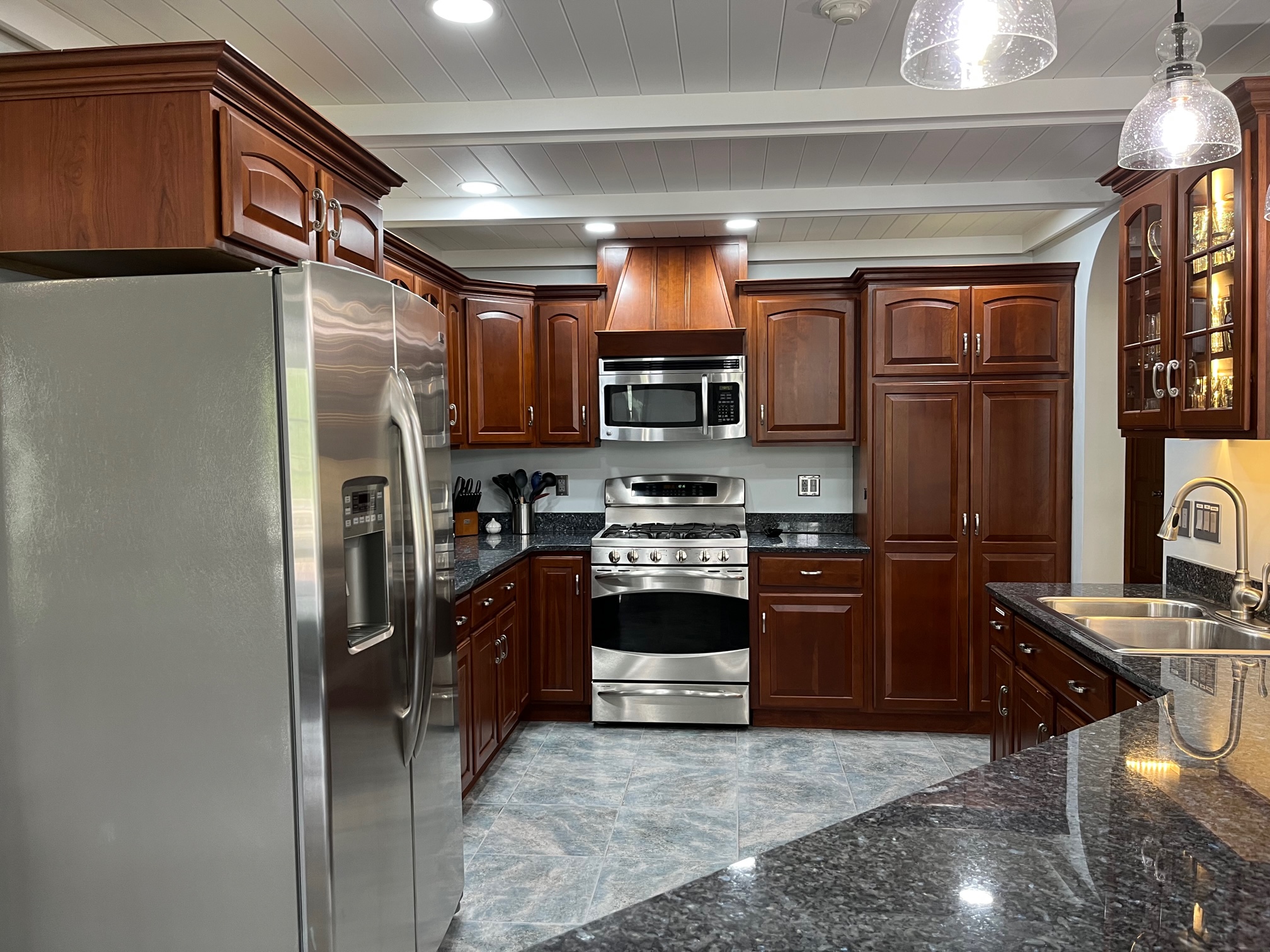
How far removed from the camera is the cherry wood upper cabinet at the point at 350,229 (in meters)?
2.24

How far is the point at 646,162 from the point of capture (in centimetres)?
341

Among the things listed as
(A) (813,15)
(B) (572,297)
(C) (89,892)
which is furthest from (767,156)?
(C) (89,892)

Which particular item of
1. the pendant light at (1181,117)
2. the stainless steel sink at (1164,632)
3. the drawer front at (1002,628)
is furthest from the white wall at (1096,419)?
the pendant light at (1181,117)

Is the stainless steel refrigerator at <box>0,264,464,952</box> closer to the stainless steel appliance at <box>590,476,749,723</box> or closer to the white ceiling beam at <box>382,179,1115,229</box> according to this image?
the white ceiling beam at <box>382,179,1115,229</box>

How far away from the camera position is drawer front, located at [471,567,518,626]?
332cm

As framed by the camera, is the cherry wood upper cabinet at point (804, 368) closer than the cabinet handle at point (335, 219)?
No

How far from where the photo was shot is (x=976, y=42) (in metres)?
1.27

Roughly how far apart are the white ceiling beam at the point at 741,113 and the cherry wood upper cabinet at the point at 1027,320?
1456 millimetres

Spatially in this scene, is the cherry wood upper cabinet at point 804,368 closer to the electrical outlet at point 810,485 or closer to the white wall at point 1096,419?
the electrical outlet at point 810,485

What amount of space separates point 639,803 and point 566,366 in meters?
2.32

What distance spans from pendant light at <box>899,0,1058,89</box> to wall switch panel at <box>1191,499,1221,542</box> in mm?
1971

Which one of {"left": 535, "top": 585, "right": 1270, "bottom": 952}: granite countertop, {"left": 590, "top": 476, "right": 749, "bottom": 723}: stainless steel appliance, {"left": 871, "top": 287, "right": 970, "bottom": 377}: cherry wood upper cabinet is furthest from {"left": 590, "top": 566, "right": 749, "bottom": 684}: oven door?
{"left": 535, "top": 585, "right": 1270, "bottom": 952}: granite countertop

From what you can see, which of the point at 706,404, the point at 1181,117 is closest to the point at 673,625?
the point at 706,404

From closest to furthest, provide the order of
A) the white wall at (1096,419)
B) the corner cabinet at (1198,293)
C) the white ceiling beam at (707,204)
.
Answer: the corner cabinet at (1198,293)
the white ceiling beam at (707,204)
the white wall at (1096,419)
